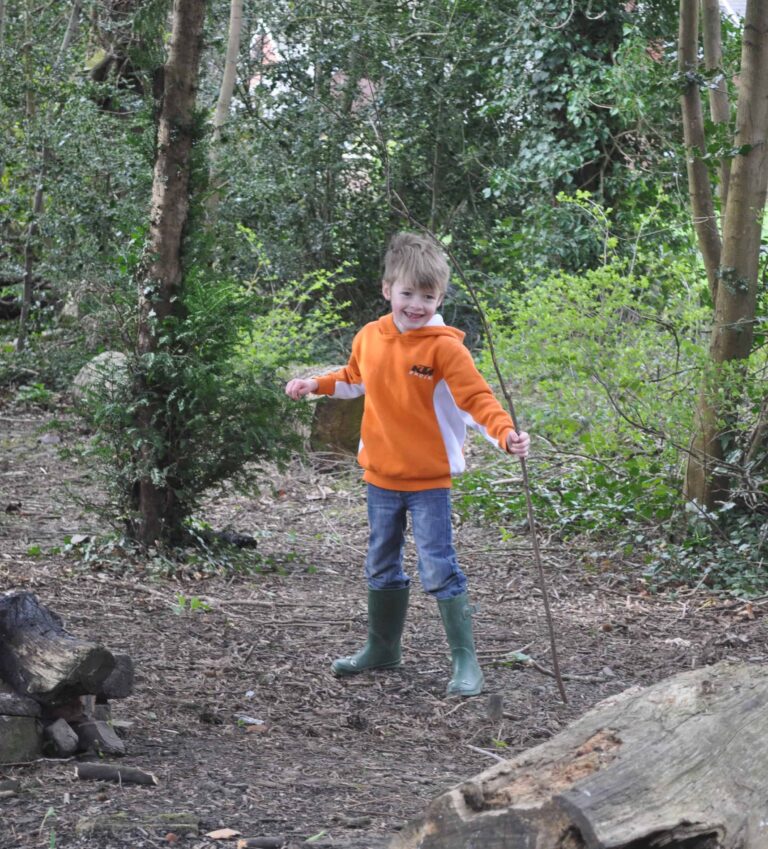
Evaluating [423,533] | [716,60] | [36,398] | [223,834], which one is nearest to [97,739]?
[223,834]

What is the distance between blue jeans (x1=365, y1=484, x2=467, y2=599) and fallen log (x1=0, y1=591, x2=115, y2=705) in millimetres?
1573

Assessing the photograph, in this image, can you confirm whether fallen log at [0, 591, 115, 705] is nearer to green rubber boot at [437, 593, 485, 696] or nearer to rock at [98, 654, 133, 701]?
rock at [98, 654, 133, 701]

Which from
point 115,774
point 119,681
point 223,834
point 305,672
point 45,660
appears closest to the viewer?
point 223,834

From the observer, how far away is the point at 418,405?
4.77 metres

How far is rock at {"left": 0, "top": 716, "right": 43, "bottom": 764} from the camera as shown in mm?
3416

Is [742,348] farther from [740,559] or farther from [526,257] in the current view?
[526,257]

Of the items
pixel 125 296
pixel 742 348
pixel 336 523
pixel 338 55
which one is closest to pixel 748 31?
pixel 742 348

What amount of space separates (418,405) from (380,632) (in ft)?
3.54

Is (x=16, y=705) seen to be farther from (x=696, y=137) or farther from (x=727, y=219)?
(x=696, y=137)

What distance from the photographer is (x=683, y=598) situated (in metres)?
6.70

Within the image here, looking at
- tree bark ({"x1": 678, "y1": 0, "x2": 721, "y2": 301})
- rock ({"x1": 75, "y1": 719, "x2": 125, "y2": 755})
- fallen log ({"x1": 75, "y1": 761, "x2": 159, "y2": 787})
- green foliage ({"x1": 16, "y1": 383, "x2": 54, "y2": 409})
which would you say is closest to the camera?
fallen log ({"x1": 75, "y1": 761, "x2": 159, "y2": 787})

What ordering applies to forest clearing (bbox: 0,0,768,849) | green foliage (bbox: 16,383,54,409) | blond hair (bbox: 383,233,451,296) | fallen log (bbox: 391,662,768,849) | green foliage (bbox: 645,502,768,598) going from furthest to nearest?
1. green foliage (bbox: 16,383,54,409)
2. green foliage (bbox: 645,502,768,598)
3. blond hair (bbox: 383,233,451,296)
4. forest clearing (bbox: 0,0,768,849)
5. fallen log (bbox: 391,662,768,849)

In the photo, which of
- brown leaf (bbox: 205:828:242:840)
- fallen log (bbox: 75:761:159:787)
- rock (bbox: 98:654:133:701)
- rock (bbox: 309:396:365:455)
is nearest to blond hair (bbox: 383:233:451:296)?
rock (bbox: 98:654:133:701)

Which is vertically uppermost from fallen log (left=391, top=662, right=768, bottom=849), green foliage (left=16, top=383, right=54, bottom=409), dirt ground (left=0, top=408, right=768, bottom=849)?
green foliage (left=16, top=383, right=54, bottom=409)
